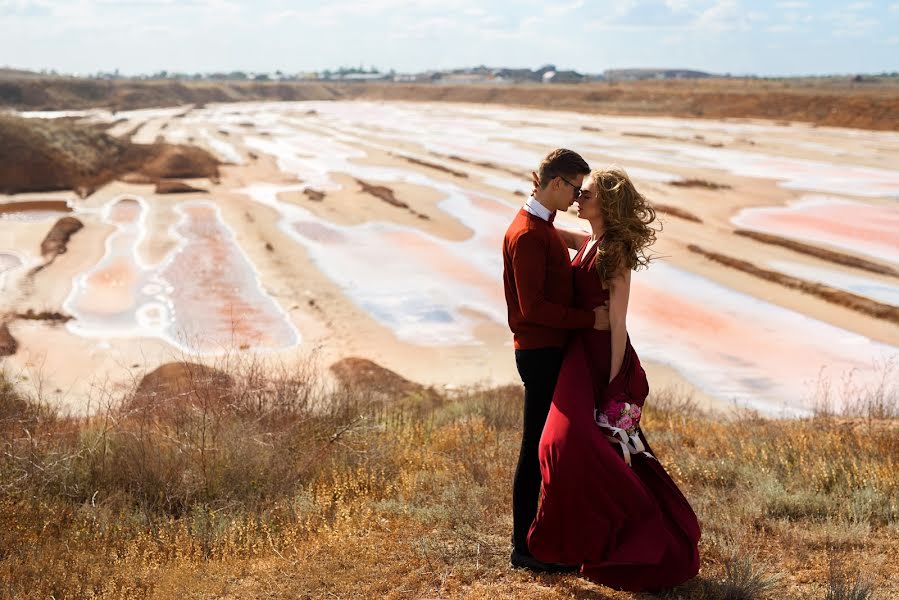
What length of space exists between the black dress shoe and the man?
0.65m

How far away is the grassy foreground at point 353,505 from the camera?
4.89m

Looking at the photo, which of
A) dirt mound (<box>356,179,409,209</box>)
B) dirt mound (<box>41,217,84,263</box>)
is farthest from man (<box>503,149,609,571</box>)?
dirt mound (<box>356,179,409,209</box>)

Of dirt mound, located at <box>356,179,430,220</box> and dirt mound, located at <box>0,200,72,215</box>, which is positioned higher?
dirt mound, located at <box>356,179,430,220</box>

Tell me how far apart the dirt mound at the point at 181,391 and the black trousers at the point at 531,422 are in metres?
3.31

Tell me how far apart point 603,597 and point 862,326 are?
1262 cm

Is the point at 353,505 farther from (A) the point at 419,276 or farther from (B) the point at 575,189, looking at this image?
(A) the point at 419,276

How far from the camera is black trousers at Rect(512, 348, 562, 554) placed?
14.7 feet

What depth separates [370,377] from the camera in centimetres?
1261

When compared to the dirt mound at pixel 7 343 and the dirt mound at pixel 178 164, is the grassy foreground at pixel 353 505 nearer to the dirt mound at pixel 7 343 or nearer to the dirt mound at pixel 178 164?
the dirt mound at pixel 7 343

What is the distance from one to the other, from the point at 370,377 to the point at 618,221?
8693 mm

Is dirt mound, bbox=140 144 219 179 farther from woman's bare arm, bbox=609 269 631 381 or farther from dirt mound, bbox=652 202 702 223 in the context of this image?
woman's bare arm, bbox=609 269 631 381

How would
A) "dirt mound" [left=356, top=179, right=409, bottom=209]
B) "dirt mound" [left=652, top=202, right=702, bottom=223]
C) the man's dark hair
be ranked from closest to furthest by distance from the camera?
1. the man's dark hair
2. "dirt mound" [left=652, top=202, right=702, bottom=223]
3. "dirt mound" [left=356, top=179, right=409, bottom=209]

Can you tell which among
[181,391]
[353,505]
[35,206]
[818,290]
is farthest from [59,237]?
[353,505]

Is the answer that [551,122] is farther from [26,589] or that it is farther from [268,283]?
[26,589]
